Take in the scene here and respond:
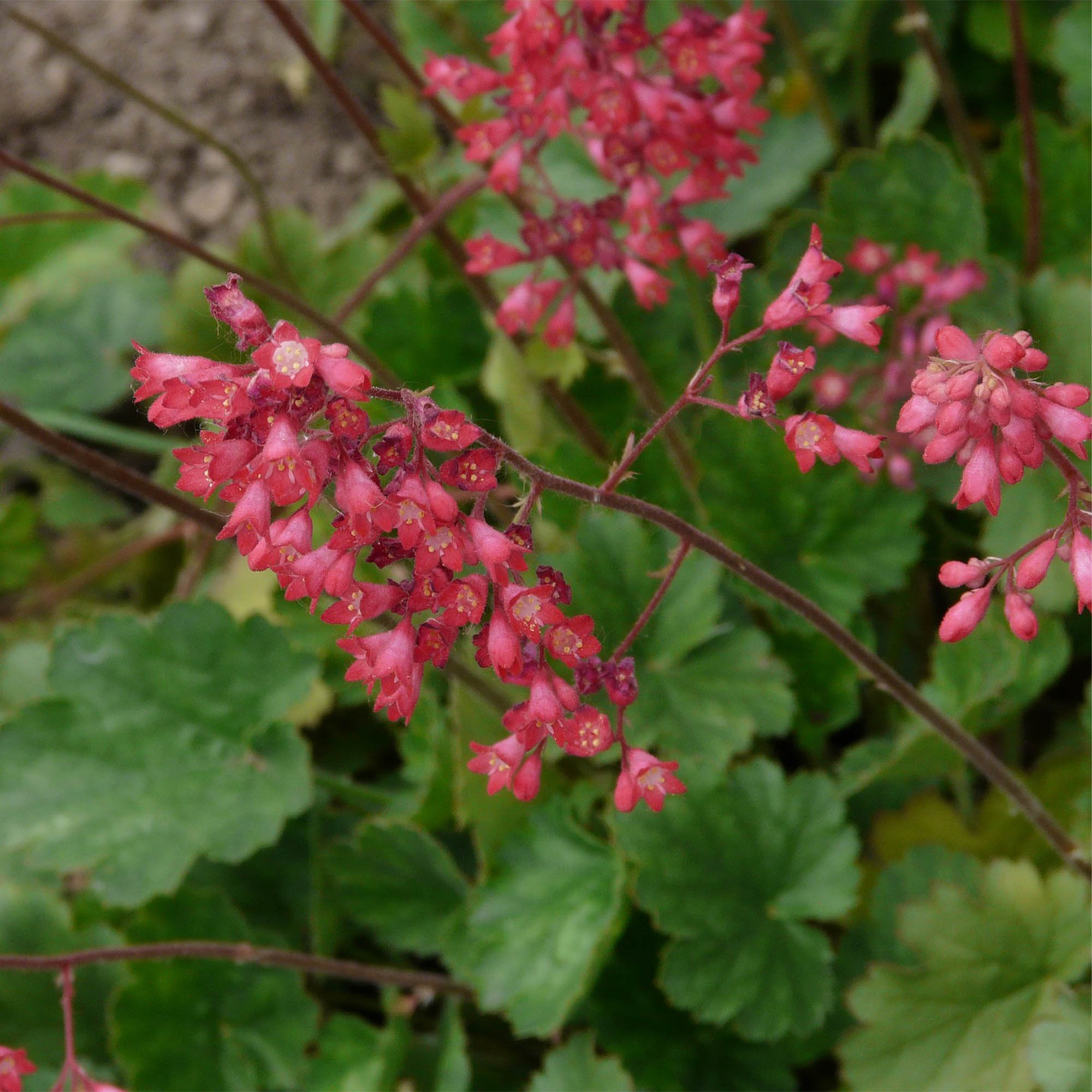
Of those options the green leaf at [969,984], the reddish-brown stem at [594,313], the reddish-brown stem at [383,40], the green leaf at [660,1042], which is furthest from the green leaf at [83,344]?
the green leaf at [969,984]

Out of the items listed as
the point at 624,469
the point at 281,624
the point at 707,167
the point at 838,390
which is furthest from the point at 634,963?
the point at 707,167

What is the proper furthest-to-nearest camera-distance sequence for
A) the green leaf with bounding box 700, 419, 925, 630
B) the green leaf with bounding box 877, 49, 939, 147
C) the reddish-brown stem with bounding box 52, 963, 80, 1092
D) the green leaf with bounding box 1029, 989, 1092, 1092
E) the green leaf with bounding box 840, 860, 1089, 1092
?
the green leaf with bounding box 877, 49, 939, 147 → the green leaf with bounding box 700, 419, 925, 630 → the green leaf with bounding box 840, 860, 1089, 1092 → the green leaf with bounding box 1029, 989, 1092, 1092 → the reddish-brown stem with bounding box 52, 963, 80, 1092

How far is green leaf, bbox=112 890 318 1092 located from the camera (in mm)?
2131

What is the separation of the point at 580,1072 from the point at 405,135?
58.6 inches

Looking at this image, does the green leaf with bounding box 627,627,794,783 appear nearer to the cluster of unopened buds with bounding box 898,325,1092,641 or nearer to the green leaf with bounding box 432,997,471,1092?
the green leaf with bounding box 432,997,471,1092

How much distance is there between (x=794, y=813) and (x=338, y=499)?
1183 mm

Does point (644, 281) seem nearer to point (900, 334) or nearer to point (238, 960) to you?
point (900, 334)

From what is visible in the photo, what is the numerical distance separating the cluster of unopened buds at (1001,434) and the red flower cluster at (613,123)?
78 centimetres

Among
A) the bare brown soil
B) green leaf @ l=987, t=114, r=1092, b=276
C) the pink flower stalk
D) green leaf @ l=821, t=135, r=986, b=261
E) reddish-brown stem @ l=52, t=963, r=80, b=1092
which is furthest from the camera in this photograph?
the bare brown soil

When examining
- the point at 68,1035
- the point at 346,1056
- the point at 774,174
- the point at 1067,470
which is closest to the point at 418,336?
the point at 774,174

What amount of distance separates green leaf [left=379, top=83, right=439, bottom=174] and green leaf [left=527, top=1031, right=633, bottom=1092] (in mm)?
1420

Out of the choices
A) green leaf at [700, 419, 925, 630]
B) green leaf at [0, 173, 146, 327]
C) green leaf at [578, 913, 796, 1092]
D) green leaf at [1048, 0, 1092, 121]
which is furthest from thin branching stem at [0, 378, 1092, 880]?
green leaf at [0, 173, 146, 327]

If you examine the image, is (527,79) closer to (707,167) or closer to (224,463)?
(707,167)

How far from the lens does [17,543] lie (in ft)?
10.0
